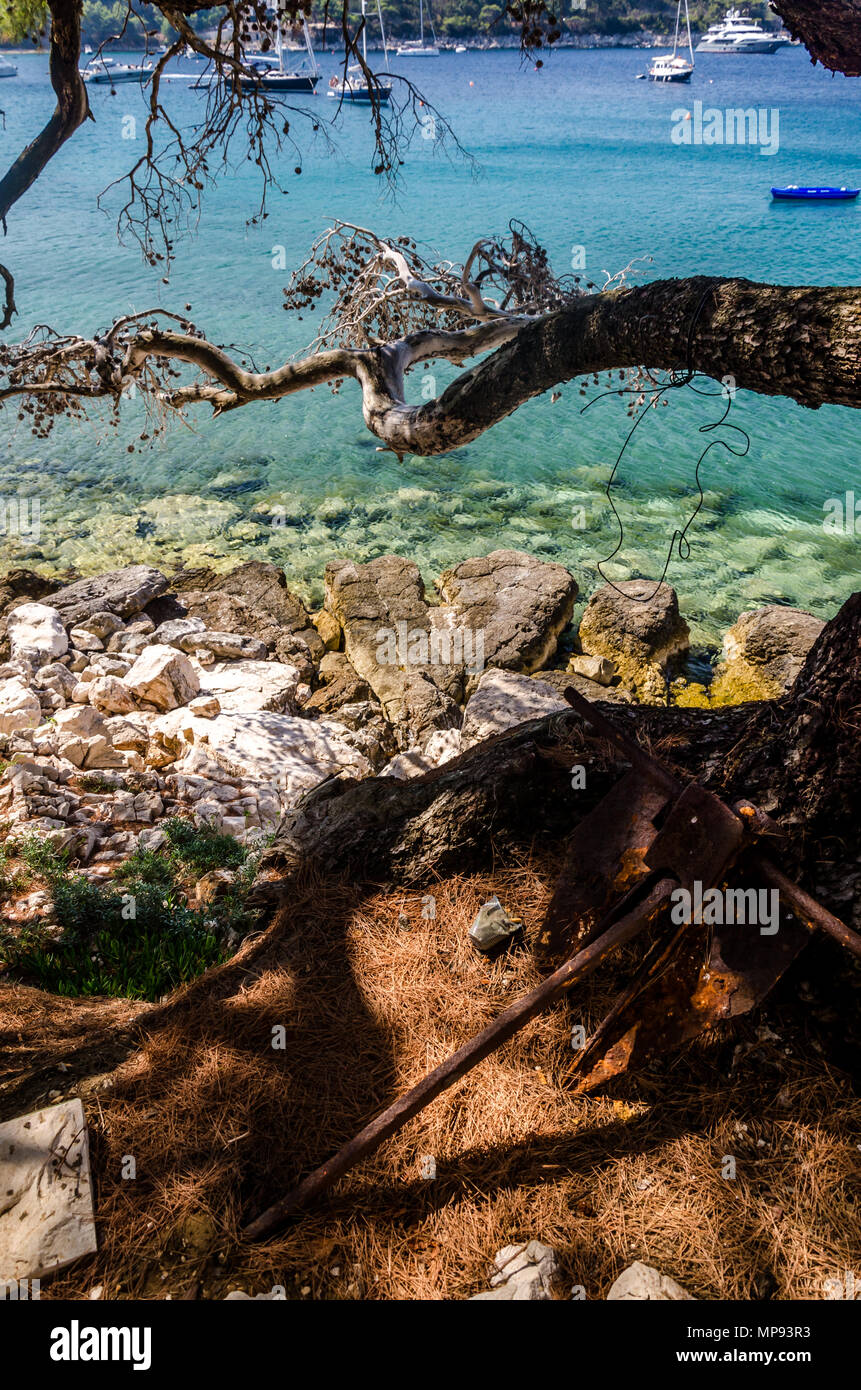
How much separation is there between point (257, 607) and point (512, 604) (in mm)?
2660

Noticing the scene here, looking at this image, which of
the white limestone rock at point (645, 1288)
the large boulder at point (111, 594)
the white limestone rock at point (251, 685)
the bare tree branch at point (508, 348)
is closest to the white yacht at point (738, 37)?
the bare tree branch at point (508, 348)

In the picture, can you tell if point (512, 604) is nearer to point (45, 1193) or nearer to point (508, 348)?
point (508, 348)

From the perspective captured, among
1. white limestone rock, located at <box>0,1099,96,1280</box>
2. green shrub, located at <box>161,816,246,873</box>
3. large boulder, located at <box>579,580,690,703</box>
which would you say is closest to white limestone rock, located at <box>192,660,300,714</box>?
green shrub, located at <box>161,816,246,873</box>

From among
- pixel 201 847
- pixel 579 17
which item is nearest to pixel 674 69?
pixel 579 17

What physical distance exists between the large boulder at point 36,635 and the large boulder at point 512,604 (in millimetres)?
3584

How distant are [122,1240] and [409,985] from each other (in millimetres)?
956

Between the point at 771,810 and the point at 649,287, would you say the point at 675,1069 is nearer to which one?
the point at 771,810

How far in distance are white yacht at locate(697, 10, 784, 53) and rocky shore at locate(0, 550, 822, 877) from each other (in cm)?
6677

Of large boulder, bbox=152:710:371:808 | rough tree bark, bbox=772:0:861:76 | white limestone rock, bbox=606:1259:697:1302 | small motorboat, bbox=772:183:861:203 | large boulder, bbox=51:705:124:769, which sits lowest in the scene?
large boulder, bbox=152:710:371:808

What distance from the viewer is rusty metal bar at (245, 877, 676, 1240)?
1.90 meters

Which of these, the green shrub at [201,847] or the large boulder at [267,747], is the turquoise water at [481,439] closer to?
the large boulder at [267,747]

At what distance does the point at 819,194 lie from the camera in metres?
24.3

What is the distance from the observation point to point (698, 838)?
6.79 feet

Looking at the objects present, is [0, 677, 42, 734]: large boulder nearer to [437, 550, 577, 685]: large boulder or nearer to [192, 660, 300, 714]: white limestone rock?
[192, 660, 300, 714]: white limestone rock
